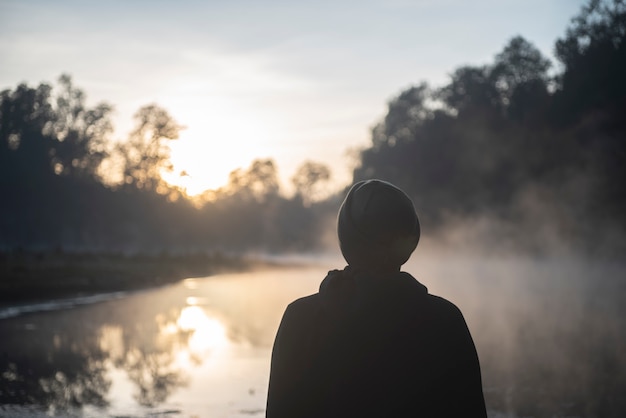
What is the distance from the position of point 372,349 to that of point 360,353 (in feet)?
0.12

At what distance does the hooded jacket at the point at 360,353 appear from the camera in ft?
7.48

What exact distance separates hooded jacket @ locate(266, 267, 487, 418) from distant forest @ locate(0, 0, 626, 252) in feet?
127

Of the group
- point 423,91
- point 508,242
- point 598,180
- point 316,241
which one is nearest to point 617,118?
point 598,180

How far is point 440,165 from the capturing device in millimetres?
62219

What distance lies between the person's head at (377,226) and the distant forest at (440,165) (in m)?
38.5

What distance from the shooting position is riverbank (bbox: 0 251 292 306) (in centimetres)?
2755

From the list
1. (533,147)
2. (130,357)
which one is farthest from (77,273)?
(533,147)

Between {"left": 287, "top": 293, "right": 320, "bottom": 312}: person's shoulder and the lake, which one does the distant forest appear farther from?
{"left": 287, "top": 293, "right": 320, "bottom": 312}: person's shoulder

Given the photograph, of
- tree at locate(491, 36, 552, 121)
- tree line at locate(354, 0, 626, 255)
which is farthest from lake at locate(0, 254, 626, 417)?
tree at locate(491, 36, 552, 121)

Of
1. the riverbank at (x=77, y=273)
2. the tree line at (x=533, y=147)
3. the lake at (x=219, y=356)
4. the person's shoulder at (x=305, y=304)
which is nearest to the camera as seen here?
the person's shoulder at (x=305, y=304)

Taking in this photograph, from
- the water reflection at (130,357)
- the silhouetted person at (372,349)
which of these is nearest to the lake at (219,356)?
the water reflection at (130,357)

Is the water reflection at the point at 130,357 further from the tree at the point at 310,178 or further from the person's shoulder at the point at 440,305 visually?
the tree at the point at 310,178

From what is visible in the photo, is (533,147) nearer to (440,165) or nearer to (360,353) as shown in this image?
(440,165)

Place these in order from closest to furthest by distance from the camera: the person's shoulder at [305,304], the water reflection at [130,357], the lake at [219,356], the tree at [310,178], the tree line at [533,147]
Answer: the person's shoulder at [305,304] < the lake at [219,356] < the water reflection at [130,357] < the tree line at [533,147] < the tree at [310,178]
